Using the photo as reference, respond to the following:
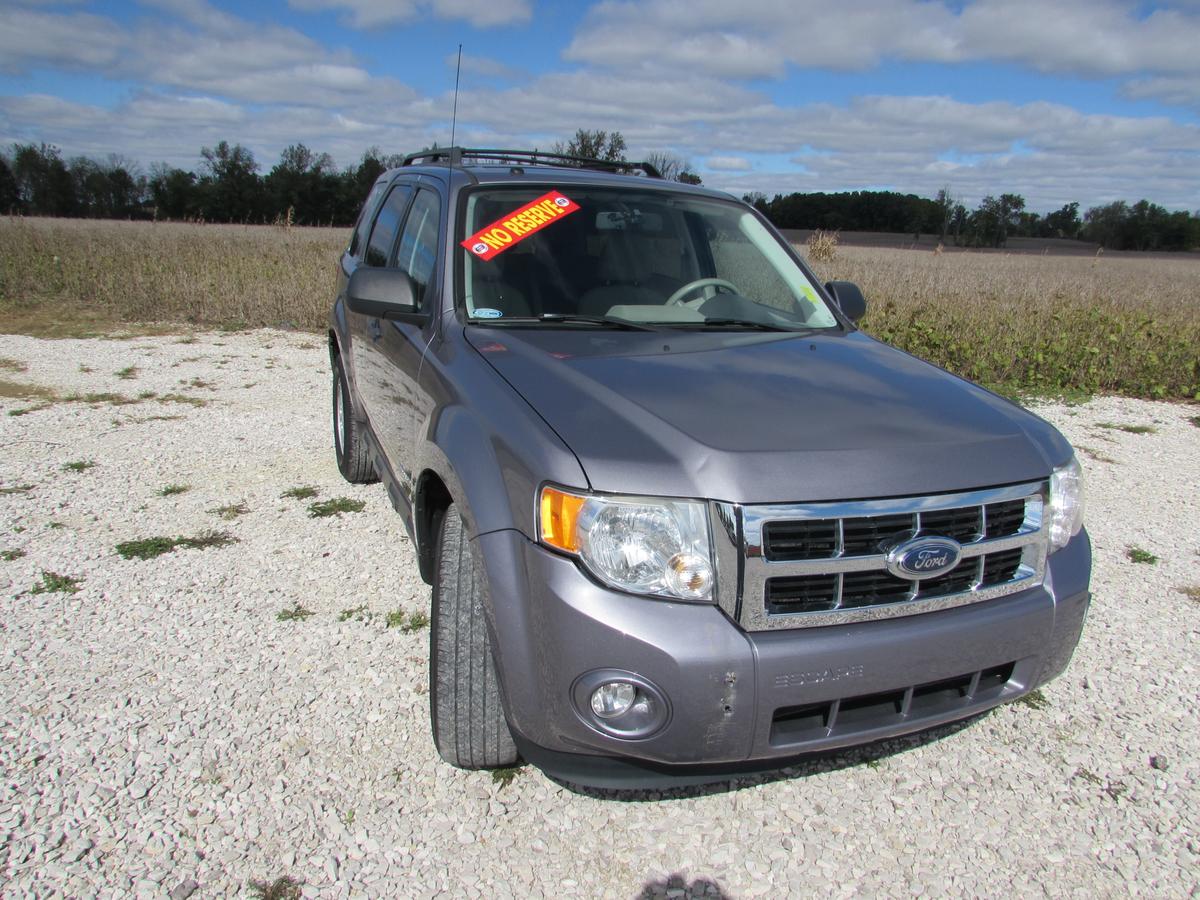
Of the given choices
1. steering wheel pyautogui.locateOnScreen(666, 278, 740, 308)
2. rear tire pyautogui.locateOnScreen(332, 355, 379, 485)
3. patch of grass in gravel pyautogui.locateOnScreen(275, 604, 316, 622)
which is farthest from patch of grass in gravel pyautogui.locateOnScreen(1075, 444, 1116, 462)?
patch of grass in gravel pyautogui.locateOnScreen(275, 604, 316, 622)

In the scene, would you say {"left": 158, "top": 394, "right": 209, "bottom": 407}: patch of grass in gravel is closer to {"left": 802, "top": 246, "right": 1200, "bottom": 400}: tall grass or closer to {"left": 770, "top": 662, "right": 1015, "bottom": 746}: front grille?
{"left": 770, "top": 662, "right": 1015, "bottom": 746}: front grille

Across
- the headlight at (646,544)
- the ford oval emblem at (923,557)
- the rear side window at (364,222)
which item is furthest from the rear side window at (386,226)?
the ford oval emblem at (923,557)

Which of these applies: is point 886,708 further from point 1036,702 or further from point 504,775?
point 1036,702

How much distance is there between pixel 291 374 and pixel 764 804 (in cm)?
728

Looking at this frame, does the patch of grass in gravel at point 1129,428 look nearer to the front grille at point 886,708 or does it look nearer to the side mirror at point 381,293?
the front grille at point 886,708

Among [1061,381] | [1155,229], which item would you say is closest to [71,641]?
[1061,381]

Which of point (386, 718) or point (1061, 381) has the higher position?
point (1061, 381)

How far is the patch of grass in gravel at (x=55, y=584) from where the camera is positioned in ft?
11.6

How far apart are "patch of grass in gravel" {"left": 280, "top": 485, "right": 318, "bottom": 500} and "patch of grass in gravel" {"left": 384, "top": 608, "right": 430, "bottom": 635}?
167cm

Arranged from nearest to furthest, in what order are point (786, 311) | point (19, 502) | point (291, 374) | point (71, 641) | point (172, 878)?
point (172, 878) < point (71, 641) < point (786, 311) < point (19, 502) < point (291, 374)

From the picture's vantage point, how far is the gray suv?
1.87m

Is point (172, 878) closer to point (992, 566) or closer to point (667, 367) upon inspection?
point (667, 367)

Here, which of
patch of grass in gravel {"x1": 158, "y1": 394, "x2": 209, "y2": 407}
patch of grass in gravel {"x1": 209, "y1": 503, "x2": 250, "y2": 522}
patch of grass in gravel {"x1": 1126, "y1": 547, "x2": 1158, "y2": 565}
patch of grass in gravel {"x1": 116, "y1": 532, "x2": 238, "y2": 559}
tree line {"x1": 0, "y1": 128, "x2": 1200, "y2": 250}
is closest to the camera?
patch of grass in gravel {"x1": 116, "y1": 532, "x2": 238, "y2": 559}

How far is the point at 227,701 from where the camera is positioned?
9.19ft
